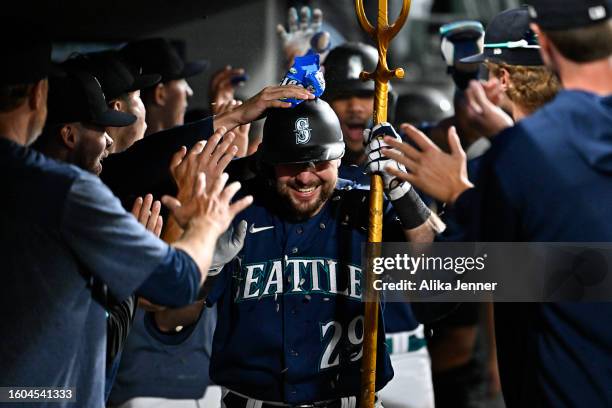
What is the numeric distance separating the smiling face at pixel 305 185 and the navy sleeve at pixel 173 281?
2.83ft

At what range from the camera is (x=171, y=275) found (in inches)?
108

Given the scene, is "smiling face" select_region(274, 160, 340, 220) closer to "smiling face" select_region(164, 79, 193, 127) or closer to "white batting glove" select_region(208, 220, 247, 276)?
"white batting glove" select_region(208, 220, 247, 276)

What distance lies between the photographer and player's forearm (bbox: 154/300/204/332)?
4.13 m

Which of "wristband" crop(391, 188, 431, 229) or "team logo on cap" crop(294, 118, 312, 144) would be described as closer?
"wristband" crop(391, 188, 431, 229)

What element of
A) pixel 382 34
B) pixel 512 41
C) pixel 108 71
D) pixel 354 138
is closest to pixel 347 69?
pixel 354 138

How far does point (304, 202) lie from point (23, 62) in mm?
1207

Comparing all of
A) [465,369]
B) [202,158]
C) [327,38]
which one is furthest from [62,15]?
[202,158]

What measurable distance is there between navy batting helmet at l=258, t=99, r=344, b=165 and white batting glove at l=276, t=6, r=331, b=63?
6.93 feet

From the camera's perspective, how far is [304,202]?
364 cm

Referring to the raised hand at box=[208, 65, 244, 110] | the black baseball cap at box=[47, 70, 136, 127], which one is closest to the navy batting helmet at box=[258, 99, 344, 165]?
the black baseball cap at box=[47, 70, 136, 127]

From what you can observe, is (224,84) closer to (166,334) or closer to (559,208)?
(166,334)

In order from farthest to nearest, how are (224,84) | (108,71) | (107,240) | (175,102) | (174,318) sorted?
(224,84) → (175,102) → (174,318) → (108,71) → (107,240)

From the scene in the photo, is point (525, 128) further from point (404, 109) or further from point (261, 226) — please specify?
point (404, 109)

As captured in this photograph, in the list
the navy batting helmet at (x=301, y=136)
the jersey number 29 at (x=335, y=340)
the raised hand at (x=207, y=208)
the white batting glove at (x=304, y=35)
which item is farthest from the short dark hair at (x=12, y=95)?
the white batting glove at (x=304, y=35)
